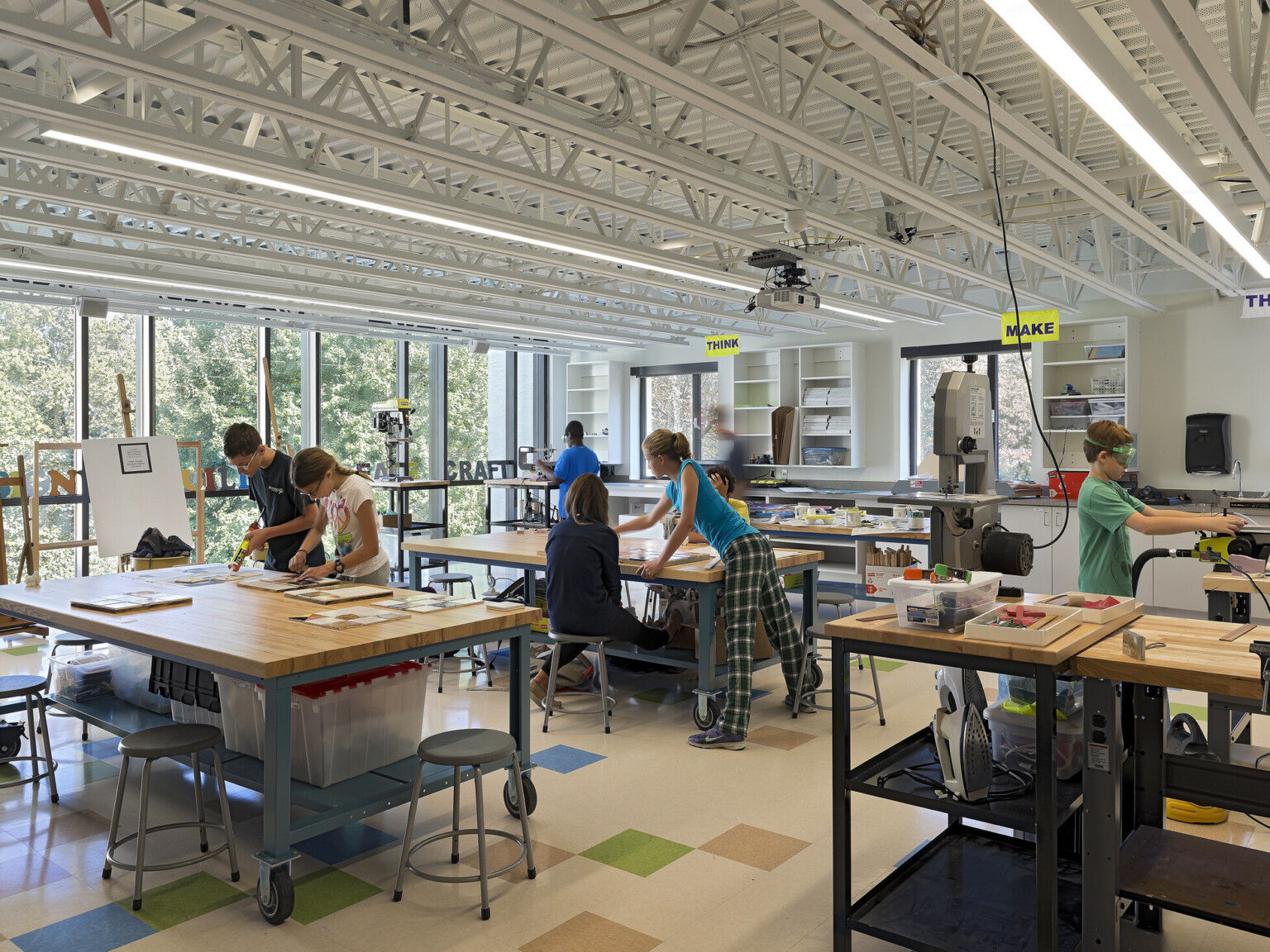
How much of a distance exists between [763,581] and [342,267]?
4.99 metres

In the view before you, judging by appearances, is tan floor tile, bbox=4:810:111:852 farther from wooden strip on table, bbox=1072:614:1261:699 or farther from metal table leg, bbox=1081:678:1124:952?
wooden strip on table, bbox=1072:614:1261:699

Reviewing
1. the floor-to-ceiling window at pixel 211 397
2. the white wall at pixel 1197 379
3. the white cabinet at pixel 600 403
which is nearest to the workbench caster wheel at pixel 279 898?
the floor-to-ceiling window at pixel 211 397

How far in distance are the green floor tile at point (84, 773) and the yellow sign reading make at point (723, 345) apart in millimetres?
8202

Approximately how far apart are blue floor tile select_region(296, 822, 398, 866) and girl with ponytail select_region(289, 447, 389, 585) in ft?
4.53

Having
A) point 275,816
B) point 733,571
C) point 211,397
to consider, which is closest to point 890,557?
point 733,571

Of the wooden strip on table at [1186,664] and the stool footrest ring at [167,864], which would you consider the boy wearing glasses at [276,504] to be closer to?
the stool footrest ring at [167,864]

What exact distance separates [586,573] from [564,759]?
0.97 metres

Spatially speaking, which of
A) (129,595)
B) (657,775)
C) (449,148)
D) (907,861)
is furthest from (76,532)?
(907,861)

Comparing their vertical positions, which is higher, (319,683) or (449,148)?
(449,148)

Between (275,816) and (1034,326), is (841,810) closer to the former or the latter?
(275,816)

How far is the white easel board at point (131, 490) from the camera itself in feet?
26.1

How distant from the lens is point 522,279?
8062mm

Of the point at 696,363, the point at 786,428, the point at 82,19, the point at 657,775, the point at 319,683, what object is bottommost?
the point at 657,775

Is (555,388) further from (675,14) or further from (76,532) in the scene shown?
(675,14)
